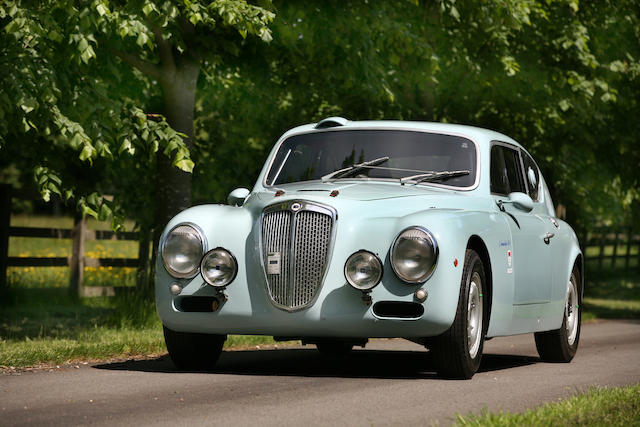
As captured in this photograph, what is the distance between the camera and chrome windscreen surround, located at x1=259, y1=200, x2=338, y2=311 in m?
7.78

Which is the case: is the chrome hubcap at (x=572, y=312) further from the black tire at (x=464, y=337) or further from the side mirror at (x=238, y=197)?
the side mirror at (x=238, y=197)

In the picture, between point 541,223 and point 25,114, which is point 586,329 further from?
point 25,114

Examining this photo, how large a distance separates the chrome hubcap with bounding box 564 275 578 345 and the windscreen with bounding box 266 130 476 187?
6.91 ft

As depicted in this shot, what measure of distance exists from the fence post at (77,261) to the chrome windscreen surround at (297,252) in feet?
38.4

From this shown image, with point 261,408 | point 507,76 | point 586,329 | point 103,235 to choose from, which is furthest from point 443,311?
point 103,235

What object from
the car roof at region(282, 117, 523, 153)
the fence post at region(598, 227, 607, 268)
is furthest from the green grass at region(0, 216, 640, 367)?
the fence post at region(598, 227, 607, 268)

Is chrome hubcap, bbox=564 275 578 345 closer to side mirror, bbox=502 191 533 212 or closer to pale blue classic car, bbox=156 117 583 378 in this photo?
pale blue classic car, bbox=156 117 583 378

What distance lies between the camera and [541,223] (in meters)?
9.80

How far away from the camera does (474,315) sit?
26.7 ft

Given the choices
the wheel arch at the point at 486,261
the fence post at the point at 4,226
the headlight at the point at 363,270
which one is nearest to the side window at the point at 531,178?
the wheel arch at the point at 486,261

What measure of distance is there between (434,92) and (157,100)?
549cm

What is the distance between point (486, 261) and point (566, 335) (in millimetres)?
2453

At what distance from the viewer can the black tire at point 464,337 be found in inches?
303

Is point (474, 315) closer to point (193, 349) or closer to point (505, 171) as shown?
point (505, 171)
